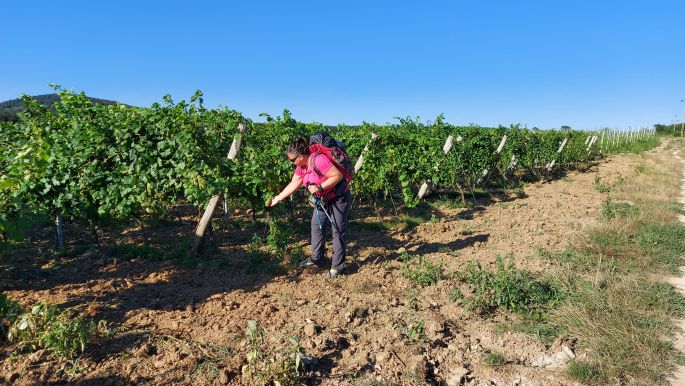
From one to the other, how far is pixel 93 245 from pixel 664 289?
22.5ft

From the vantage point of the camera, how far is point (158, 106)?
184 inches

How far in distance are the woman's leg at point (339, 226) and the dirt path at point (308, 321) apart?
22 centimetres

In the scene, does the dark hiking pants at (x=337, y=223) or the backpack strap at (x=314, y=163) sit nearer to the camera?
the backpack strap at (x=314, y=163)

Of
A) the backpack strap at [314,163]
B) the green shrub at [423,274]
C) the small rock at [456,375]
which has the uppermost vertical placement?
the backpack strap at [314,163]

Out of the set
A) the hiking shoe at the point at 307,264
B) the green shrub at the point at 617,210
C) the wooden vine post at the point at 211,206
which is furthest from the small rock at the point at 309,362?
the green shrub at the point at 617,210

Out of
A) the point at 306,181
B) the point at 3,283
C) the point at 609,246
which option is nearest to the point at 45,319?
the point at 3,283

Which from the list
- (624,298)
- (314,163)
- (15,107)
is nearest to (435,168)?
(314,163)

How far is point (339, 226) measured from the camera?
447cm

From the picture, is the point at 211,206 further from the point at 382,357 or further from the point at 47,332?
the point at 382,357

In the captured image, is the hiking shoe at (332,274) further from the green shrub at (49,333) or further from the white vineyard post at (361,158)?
the white vineyard post at (361,158)

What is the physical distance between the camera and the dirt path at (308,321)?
2729mm

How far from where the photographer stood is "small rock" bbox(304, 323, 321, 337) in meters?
3.16

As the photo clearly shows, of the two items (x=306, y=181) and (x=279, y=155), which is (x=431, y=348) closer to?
(x=306, y=181)

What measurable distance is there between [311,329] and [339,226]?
4.89ft
